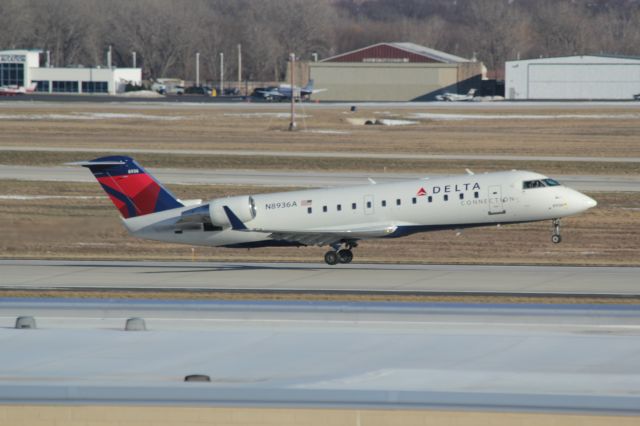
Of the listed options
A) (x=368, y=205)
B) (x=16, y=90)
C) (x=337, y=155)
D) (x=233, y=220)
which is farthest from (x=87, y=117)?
(x=368, y=205)

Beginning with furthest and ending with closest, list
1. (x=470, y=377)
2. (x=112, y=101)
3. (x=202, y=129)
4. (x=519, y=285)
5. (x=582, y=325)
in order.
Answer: (x=112, y=101) < (x=202, y=129) < (x=519, y=285) < (x=582, y=325) < (x=470, y=377)

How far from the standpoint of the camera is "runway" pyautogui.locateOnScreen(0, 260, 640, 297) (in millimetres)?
40406

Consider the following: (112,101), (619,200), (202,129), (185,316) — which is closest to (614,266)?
(619,200)

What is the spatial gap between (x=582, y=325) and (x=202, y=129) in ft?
269

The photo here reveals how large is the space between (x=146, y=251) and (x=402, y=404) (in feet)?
115

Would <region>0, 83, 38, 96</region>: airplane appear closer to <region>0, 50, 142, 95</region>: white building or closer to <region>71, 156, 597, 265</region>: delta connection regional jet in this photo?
<region>0, 50, 142, 95</region>: white building

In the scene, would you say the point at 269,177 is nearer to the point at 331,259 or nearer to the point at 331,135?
the point at 331,259

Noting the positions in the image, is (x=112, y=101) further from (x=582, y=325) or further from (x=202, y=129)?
(x=582, y=325)

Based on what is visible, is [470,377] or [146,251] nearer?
[470,377]

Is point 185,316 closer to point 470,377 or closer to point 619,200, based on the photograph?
point 470,377

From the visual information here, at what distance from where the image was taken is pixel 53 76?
7190 inches

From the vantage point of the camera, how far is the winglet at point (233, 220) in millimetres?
45781

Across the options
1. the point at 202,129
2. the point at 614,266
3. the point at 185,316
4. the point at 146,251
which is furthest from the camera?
the point at 202,129

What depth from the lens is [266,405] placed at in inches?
750
